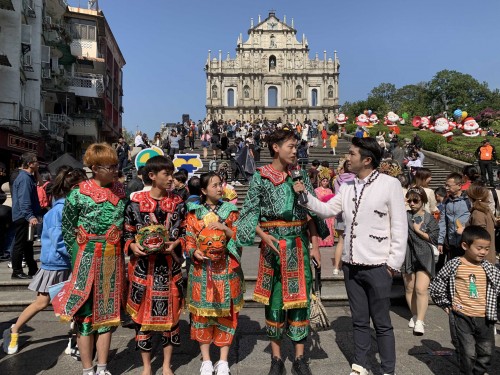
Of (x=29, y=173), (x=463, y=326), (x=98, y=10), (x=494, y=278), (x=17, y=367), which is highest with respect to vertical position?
(x=98, y=10)

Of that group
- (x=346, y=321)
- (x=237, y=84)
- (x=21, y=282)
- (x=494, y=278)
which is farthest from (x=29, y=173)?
(x=237, y=84)

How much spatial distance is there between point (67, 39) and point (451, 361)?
32.3 meters

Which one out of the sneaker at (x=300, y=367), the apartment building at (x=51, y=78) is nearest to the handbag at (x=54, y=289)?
the sneaker at (x=300, y=367)

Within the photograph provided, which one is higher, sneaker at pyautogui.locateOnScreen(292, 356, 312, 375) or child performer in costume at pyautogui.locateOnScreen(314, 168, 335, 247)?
child performer in costume at pyautogui.locateOnScreen(314, 168, 335, 247)

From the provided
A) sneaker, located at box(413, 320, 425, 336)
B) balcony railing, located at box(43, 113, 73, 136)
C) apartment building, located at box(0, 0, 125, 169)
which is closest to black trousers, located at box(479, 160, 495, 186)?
sneaker, located at box(413, 320, 425, 336)

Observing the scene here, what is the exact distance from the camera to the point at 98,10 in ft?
108

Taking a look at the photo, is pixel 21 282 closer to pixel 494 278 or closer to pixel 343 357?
pixel 343 357

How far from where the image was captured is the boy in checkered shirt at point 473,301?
346 cm

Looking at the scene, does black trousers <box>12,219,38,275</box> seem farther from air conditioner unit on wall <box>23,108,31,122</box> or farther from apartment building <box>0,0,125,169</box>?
air conditioner unit on wall <box>23,108,31,122</box>

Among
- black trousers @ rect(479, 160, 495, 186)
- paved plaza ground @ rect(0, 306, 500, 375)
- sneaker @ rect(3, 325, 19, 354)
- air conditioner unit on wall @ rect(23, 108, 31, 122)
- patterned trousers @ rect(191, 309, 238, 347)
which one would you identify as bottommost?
paved plaza ground @ rect(0, 306, 500, 375)

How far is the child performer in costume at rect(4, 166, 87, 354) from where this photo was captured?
417 cm

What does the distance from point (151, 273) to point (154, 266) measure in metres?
0.07

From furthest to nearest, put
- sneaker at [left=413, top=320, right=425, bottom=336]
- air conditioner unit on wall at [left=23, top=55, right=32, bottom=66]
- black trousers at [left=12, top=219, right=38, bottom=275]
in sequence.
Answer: air conditioner unit on wall at [left=23, top=55, right=32, bottom=66] < black trousers at [left=12, top=219, right=38, bottom=275] < sneaker at [left=413, top=320, right=425, bottom=336]

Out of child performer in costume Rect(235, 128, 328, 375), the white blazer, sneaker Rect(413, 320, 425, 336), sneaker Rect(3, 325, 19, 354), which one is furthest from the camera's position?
sneaker Rect(413, 320, 425, 336)
